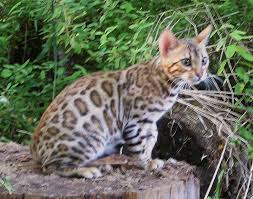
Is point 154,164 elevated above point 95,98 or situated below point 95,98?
below

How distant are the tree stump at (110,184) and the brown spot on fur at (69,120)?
336mm

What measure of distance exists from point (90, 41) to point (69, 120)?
250 cm

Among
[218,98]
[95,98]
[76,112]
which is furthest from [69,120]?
[218,98]

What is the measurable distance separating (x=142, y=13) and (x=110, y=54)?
0.50 m

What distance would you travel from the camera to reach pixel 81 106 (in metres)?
4.18

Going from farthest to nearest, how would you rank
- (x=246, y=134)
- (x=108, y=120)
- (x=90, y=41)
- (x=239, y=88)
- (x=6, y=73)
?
(x=90, y=41) → (x=6, y=73) → (x=239, y=88) → (x=246, y=134) → (x=108, y=120)

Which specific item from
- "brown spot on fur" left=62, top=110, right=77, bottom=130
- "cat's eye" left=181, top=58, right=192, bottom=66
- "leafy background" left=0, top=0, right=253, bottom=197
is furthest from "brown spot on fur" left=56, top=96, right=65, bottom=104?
"leafy background" left=0, top=0, right=253, bottom=197

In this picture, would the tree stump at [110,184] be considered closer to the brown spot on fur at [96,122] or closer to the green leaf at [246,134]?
the brown spot on fur at [96,122]

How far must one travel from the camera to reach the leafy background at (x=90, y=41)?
5305mm

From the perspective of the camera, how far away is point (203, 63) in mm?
4465

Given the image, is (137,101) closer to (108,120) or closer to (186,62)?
(108,120)

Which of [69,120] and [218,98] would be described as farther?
[218,98]

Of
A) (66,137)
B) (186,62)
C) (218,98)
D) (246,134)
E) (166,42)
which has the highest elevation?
(166,42)

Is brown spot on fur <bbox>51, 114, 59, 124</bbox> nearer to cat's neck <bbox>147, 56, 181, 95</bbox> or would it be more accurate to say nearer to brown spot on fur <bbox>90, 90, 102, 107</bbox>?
brown spot on fur <bbox>90, 90, 102, 107</bbox>
